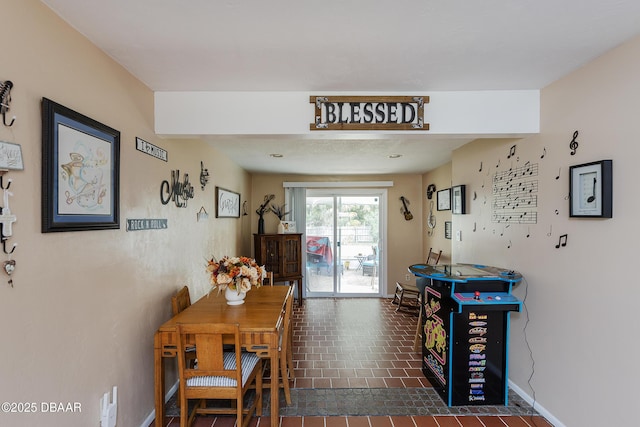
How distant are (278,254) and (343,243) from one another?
4.34ft

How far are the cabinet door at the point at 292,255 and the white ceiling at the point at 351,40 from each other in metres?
3.13

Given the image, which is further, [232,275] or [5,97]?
[232,275]

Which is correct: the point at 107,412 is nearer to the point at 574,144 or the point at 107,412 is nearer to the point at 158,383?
the point at 158,383

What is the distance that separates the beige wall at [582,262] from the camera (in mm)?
1610

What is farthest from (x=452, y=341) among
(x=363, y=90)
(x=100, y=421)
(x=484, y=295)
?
(x=100, y=421)

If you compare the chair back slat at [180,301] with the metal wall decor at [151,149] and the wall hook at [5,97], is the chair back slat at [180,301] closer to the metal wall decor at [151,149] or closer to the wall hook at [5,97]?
the metal wall decor at [151,149]

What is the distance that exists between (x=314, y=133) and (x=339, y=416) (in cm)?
204

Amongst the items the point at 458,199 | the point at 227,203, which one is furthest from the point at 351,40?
the point at 227,203

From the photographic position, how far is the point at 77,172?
1469 millimetres

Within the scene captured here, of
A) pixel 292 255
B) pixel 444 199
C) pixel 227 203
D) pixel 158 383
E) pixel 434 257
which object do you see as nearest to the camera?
pixel 158 383

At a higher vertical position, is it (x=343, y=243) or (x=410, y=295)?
(x=343, y=243)

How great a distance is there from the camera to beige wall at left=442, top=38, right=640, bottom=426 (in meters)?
1.61

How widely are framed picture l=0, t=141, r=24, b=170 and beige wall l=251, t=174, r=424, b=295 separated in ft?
14.8

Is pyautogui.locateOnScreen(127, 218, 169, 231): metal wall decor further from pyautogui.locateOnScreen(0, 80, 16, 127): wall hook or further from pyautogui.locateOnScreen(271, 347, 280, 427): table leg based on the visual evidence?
A: pyautogui.locateOnScreen(271, 347, 280, 427): table leg
